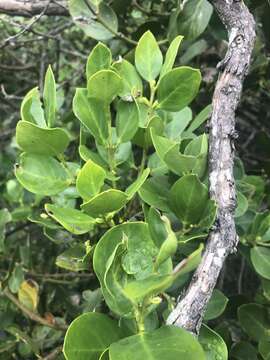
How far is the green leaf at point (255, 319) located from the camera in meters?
0.77

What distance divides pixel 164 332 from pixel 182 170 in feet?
0.57

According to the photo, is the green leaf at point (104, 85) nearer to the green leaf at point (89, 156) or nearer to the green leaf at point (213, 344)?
the green leaf at point (89, 156)

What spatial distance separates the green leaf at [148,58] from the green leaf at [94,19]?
0.26m

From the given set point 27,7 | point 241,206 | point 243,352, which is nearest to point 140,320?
point 241,206

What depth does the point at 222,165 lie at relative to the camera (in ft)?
1.87

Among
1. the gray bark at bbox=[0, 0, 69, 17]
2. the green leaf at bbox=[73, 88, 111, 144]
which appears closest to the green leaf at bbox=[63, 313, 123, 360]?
the green leaf at bbox=[73, 88, 111, 144]

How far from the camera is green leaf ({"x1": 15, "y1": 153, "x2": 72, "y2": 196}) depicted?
23.9 inches

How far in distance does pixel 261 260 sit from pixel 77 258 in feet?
0.82

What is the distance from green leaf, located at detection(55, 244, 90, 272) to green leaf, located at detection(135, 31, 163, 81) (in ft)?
0.73

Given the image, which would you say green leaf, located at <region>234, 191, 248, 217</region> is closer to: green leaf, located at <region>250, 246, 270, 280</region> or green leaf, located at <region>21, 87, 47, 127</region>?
green leaf, located at <region>250, 246, 270, 280</region>

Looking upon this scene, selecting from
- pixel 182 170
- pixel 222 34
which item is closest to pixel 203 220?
pixel 182 170

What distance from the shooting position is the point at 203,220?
551 millimetres

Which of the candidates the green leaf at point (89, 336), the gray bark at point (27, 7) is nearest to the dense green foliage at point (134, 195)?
the green leaf at point (89, 336)

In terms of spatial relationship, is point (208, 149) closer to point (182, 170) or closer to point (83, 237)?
point (182, 170)
